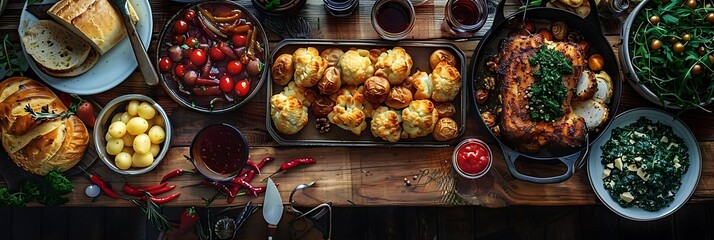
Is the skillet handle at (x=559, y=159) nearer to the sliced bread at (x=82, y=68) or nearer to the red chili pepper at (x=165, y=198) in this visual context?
the red chili pepper at (x=165, y=198)

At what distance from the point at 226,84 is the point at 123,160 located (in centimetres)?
61

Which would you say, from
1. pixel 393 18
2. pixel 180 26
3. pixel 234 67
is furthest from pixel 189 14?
pixel 393 18

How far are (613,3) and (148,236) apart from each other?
3.02 meters

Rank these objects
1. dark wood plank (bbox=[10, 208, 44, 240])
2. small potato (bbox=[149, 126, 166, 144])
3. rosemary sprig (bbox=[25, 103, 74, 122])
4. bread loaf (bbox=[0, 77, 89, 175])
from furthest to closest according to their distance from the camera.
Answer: dark wood plank (bbox=[10, 208, 44, 240]), small potato (bbox=[149, 126, 166, 144]), bread loaf (bbox=[0, 77, 89, 175]), rosemary sprig (bbox=[25, 103, 74, 122])

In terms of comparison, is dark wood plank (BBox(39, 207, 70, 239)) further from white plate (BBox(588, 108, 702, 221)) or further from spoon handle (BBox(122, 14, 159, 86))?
white plate (BBox(588, 108, 702, 221))

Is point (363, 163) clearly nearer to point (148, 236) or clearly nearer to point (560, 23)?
point (560, 23)

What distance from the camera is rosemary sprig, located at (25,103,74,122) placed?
2719 mm

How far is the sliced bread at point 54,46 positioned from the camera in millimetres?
2914

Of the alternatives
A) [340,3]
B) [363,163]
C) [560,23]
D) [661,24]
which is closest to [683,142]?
[661,24]

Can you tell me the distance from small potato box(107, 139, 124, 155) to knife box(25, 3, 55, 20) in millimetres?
691

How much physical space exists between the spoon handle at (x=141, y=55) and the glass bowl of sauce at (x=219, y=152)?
38 centimetres

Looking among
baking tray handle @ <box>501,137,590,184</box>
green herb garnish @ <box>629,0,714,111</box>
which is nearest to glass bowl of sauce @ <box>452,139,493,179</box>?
baking tray handle @ <box>501,137,590,184</box>

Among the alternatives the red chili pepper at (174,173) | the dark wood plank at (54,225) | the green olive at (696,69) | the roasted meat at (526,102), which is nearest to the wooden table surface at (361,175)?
the red chili pepper at (174,173)

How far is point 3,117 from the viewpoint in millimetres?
2844
